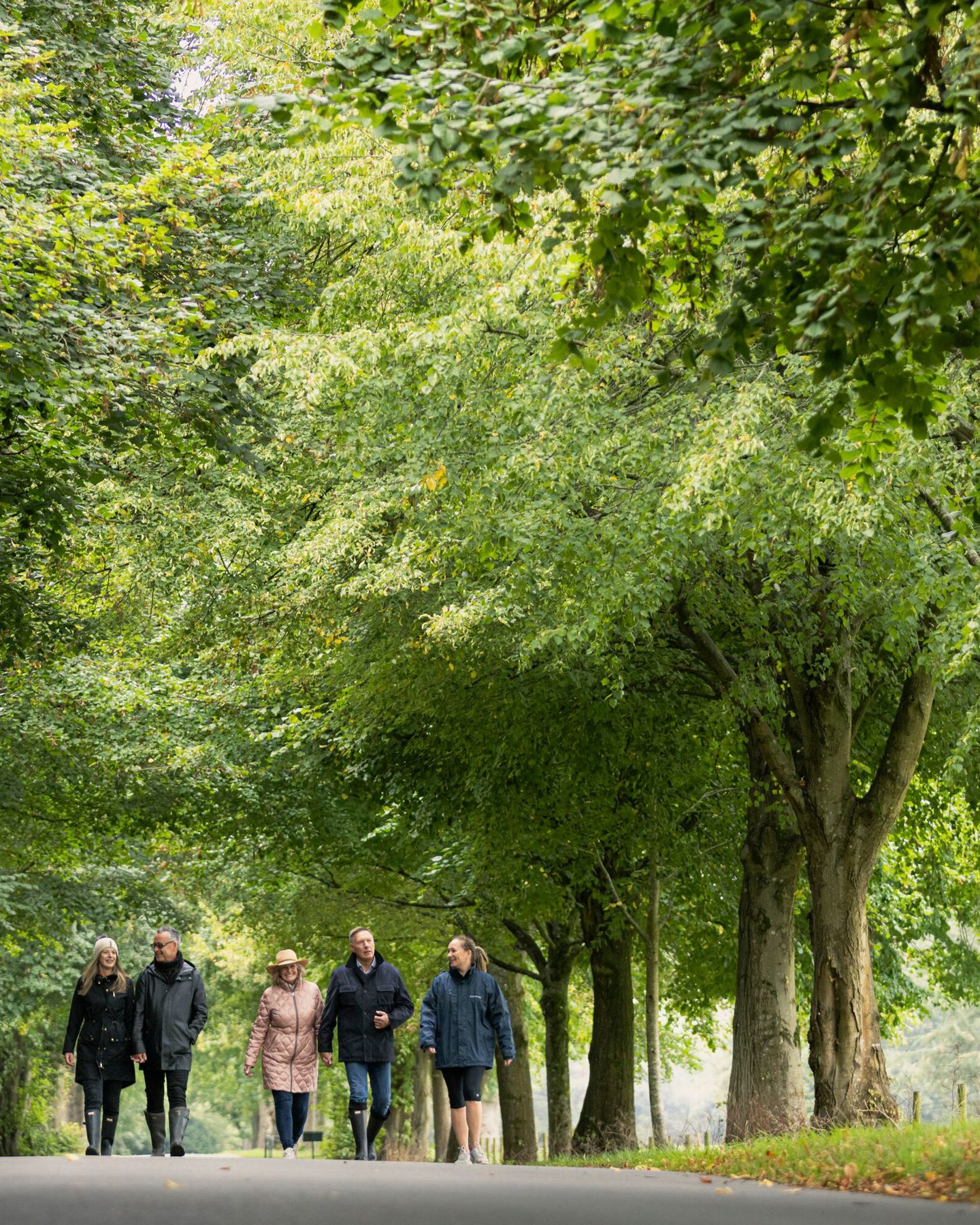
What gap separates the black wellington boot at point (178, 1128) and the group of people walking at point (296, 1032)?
0.06ft

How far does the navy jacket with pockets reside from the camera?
34.5 feet

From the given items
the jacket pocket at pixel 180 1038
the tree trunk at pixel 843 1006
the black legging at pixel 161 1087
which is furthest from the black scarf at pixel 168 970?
the tree trunk at pixel 843 1006

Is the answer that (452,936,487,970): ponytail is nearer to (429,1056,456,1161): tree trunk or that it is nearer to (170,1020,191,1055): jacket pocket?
(170,1020,191,1055): jacket pocket

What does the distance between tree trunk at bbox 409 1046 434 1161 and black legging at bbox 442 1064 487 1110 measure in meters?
23.4

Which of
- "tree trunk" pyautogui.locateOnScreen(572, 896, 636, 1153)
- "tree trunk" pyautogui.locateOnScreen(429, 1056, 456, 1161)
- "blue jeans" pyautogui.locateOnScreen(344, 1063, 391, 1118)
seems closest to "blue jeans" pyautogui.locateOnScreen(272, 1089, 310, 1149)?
"blue jeans" pyautogui.locateOnScreen(344, 1063, 391, 1118)

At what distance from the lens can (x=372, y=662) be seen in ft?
52.0

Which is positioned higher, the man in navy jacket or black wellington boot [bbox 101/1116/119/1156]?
the man in navy jacket

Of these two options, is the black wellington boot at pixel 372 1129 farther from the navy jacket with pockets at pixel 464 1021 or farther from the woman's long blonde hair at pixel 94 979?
the woman's long blonde hair at pixel 94 979

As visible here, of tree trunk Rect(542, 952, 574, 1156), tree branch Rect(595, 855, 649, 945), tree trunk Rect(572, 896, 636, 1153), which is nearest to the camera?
tree branch Rect(595, 855, 649, 945)

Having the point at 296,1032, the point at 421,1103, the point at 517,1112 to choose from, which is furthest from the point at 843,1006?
the point at 421,1103

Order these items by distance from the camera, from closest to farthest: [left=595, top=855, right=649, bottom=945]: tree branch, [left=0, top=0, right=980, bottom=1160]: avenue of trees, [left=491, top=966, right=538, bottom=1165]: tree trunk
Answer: [left=0, top=0, right=980, bottom=1160]: avenue of trees, [left=595, top=855, right=649, bottom=945]: tree branch, [left=491, top=966, right=538, bottom=1165]: tree trunk

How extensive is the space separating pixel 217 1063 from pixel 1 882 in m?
30.8

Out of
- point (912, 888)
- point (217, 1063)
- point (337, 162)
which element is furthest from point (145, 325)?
point (217, 1063)

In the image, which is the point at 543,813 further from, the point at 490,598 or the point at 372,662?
the point at 490,598
